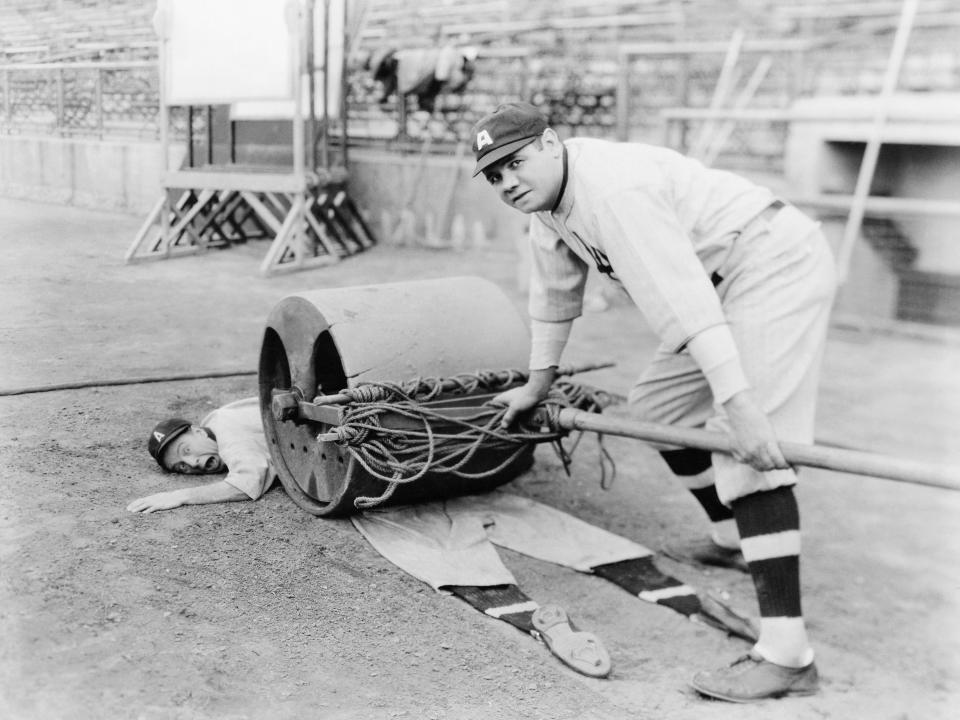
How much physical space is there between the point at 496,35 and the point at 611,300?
3348 mm

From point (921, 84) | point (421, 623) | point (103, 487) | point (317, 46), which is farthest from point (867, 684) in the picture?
point (921, 84)

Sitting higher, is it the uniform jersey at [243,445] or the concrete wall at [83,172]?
the concrete wall at [83,172]

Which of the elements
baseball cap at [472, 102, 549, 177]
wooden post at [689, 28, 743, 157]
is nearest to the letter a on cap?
baseball cap at [472, 102, 549, 177]

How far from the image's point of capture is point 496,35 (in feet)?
28.3

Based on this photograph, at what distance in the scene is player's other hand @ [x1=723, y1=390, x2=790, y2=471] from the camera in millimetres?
2295

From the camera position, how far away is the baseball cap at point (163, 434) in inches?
120

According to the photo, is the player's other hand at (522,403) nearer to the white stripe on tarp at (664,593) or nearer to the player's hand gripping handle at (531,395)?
the player's hand gripping handle at (531,395)

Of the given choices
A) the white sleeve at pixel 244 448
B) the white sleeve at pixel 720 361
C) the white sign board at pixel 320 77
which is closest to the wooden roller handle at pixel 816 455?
the white sleeve at pixel 720 361

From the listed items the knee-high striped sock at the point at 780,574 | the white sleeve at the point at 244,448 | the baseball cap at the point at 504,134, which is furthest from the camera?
the white sleeve at the point at 244,448

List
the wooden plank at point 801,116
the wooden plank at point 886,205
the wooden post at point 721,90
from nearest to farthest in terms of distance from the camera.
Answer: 1. the wooden plank at point 886,205
2. the wooden plank at point 801,116
3. the wooden post at point 721,90

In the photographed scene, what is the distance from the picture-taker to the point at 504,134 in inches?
95.1

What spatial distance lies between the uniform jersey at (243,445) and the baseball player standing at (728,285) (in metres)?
1.19

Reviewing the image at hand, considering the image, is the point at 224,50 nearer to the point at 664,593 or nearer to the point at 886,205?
the point at 664,593

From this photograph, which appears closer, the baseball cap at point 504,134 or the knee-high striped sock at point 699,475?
the baseball cap at point 504,134
